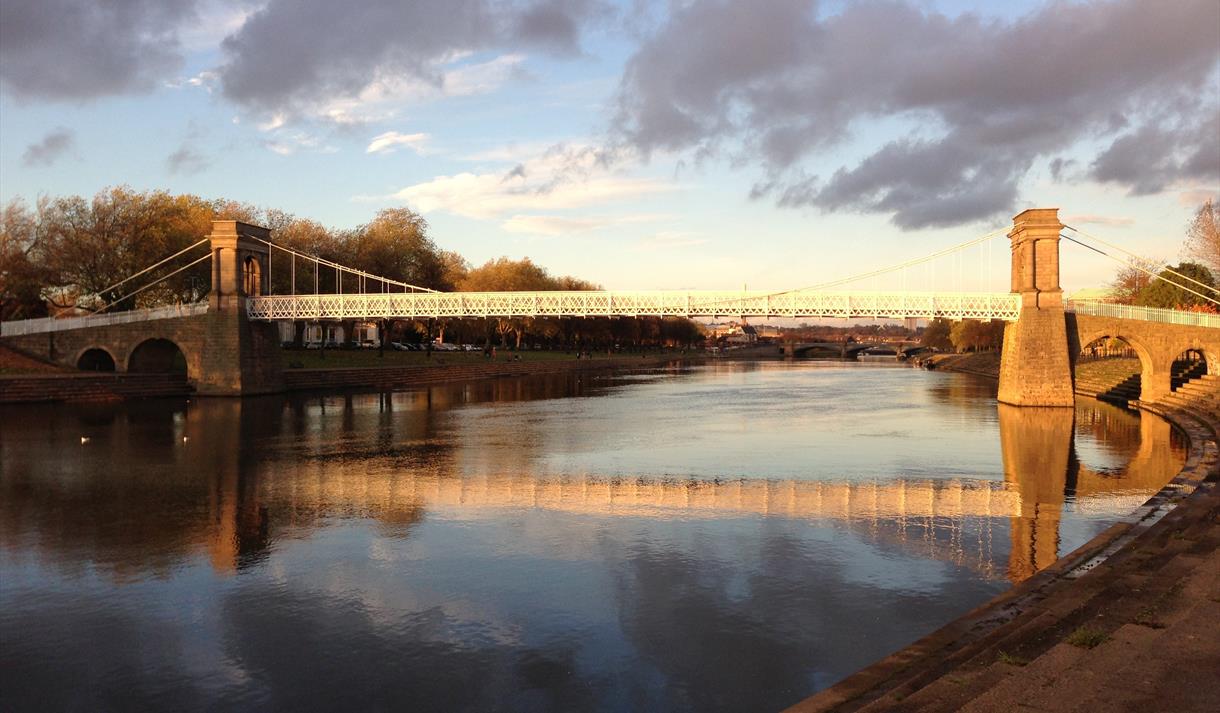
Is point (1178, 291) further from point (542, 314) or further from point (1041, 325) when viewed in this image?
point (542, 314)

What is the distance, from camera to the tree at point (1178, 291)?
7081 centimetres

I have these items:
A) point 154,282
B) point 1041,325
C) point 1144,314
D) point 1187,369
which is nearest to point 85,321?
point 154,282

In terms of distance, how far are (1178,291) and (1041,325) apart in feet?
101

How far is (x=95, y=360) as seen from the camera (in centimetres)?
5809

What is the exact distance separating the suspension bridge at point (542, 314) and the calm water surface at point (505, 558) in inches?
668

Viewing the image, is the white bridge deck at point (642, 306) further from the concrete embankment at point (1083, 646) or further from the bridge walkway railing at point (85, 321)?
the concrete embankment at point (1083, 646)

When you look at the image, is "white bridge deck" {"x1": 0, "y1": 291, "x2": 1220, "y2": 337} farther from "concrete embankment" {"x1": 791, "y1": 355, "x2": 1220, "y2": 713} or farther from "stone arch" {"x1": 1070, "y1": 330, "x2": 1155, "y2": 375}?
"concrete embankment" {"x1": 791, "y1": 355, "x2": 1220, "y2": 713}

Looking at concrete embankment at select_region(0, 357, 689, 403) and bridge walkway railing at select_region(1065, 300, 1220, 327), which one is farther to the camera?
concrete embankment at select_region(0, 357, 689, 403)

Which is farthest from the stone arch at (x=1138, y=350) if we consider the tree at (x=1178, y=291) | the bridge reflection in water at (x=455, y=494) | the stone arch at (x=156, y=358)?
the stone arch at (x=156, y=358)

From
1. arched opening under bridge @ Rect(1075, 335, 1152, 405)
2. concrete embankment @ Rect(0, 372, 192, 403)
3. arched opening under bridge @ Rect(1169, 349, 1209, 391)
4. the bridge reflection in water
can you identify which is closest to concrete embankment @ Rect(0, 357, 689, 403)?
concrete embankment @ Rect(0, 372, 192, 403)

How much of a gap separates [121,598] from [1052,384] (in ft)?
160

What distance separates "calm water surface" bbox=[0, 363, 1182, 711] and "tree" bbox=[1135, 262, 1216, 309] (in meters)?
45.2

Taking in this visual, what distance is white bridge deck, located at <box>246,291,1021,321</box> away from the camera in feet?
189

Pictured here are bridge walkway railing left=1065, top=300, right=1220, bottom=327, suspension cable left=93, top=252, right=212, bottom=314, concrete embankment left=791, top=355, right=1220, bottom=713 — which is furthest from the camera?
suspension cable left=93, top=252, right=212, bottom=314
